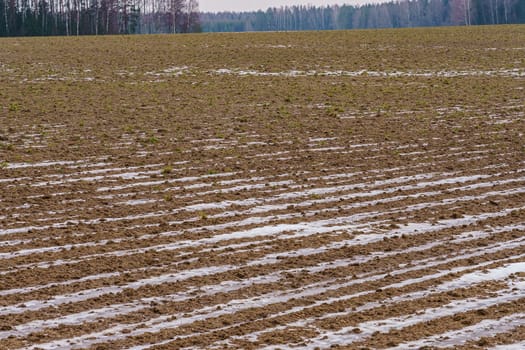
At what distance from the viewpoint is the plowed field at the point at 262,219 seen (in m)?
8.09

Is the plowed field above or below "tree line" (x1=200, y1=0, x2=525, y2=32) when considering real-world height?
below

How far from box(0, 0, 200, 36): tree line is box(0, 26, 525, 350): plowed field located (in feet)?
251

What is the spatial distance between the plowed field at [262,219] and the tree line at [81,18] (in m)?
76.6

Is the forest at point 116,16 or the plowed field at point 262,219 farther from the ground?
the forest at point 116,16

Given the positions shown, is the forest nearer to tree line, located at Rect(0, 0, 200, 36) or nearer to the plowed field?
tree line, located at Rect(0, 0, 200, 36)

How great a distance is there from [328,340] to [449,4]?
155 meters

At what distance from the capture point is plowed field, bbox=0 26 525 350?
8094 millimetres

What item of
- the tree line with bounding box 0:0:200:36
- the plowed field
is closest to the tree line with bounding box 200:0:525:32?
the tree line with bounding box 0:0:200:36

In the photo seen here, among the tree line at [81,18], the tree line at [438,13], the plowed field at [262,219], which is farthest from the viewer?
the tree line at [438,13]

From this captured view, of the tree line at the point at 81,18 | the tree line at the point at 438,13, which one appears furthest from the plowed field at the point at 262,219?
the tree line at the point at 438,13

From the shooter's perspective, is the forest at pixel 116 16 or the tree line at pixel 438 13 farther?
the tree line at pixel 438 13

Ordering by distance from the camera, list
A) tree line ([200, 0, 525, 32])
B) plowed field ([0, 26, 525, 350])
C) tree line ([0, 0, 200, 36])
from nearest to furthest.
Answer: plowed field ([0, 26, 525, 350]), tree line ([0, 0, 200, 36]), tree line ([200, 0, 525, 32])

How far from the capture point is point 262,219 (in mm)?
11883

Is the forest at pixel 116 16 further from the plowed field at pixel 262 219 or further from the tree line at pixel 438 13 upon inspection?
the plowed field at pixel 262 219
